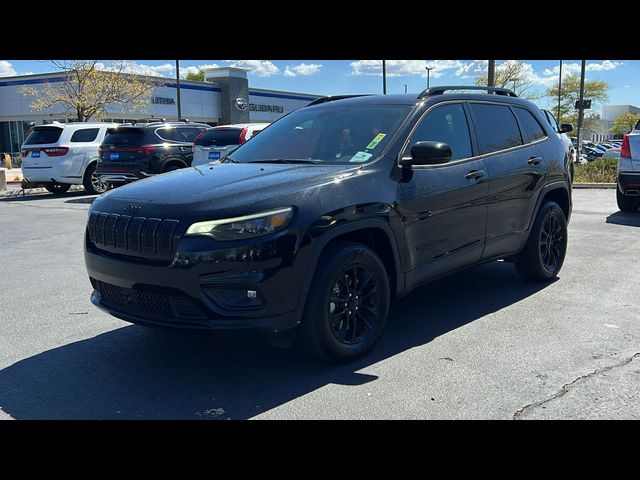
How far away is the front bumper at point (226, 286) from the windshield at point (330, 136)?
1.19 metres

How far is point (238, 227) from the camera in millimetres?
3479

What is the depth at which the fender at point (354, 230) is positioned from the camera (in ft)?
12.0

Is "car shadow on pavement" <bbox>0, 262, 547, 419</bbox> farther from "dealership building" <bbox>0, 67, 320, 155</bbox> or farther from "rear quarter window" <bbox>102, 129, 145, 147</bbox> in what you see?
"dealership building" <bbox>0, 67, 320, 155</bbox>

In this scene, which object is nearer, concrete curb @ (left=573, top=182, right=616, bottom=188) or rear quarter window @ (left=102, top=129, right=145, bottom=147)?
rear quarter window @ (left=102, top=129, right=145, bottom=147)

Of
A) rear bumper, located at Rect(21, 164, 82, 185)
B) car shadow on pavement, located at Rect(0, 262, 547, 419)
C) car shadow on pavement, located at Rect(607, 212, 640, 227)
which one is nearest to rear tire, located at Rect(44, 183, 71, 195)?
rear bumper, located at Rect(21, 164, 82, 185)

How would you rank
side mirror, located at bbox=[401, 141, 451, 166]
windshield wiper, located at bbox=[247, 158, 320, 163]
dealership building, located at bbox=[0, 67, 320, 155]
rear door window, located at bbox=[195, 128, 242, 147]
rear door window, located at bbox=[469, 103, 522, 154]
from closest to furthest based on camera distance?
1. side mirror, located at bbox=[401, 141, 451, 166]
2. windshield wiper, located at bbox=[247, 158, 320, 163]
3. rear door window, located at bbox=[469, 103, 522, 154]
4. rear door window, located at bbox=[195, 128, 242, 147]
5. dealership building, located at bbox=[0, 67, 320, 155]

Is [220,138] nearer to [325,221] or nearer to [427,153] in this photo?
[427,153]

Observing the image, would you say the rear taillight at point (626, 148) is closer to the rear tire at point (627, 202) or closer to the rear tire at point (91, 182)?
the rear tire at point (627, 202)

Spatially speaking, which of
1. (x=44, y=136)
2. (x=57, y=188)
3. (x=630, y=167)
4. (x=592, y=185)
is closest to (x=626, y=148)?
(x=630, y=167)

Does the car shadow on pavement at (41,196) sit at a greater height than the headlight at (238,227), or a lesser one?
lesser

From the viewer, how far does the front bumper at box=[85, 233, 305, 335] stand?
3439mm

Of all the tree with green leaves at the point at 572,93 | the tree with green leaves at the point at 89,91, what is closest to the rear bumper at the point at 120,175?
the tree with green leaves at the point at 89,91

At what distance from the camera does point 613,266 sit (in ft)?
22.0

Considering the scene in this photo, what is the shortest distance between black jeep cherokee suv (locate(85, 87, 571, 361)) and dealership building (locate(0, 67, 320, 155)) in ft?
115
